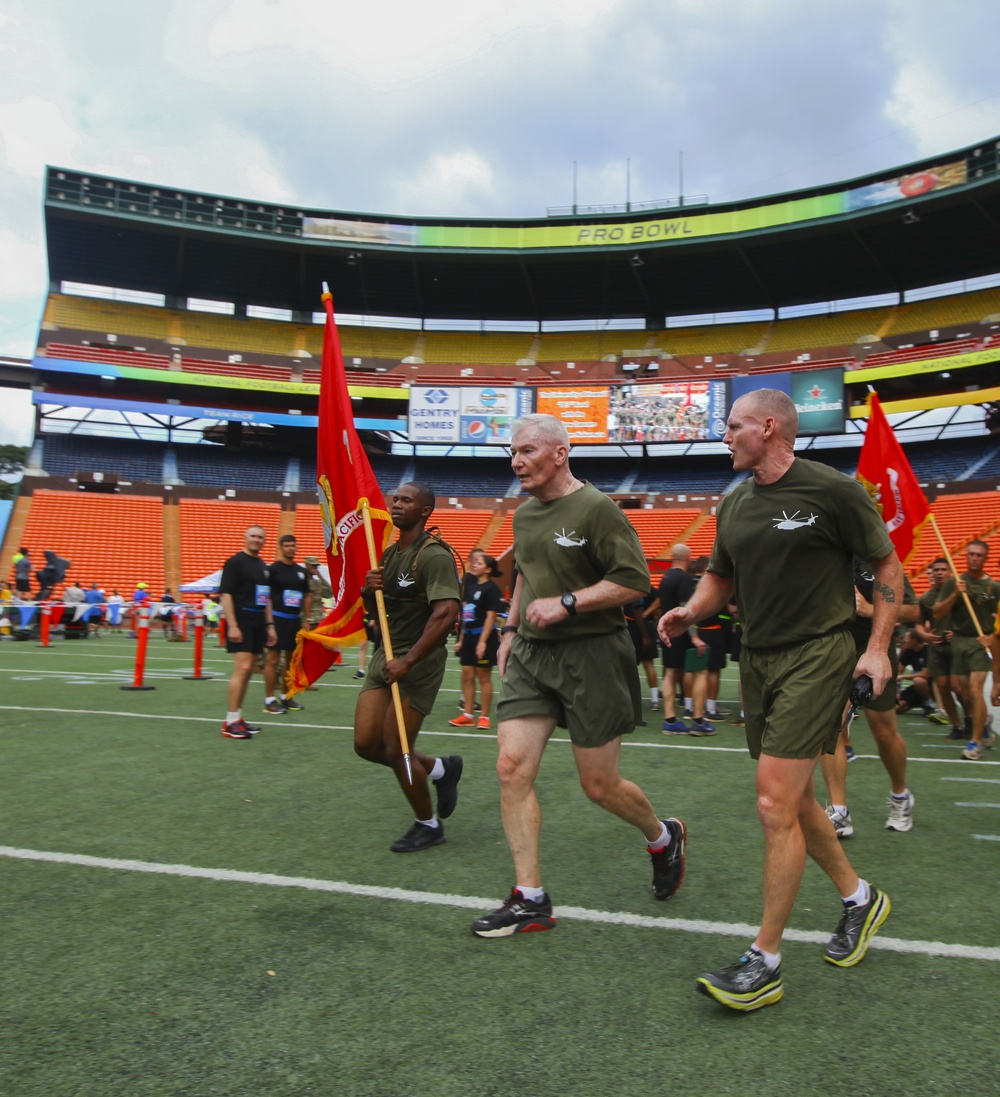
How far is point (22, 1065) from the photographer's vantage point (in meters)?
2.23

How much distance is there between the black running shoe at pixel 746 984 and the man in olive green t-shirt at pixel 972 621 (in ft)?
19.4

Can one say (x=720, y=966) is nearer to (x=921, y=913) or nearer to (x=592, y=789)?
(x=592, y=789)

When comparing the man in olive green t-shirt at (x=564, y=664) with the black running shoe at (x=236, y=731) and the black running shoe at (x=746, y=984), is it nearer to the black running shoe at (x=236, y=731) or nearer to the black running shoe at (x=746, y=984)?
the black running shoe at (x=746, y=984)

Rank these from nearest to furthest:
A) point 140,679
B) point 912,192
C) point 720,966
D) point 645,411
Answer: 1. point 720,966
2. point 140,679
3. point 912,192
4. point 645,411

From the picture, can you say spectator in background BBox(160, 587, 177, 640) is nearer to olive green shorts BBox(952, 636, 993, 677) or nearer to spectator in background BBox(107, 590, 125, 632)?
spectator in background BBox(107, 590, 125, 632)

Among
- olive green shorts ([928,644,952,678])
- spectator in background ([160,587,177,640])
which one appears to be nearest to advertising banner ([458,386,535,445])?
spectator in background ([160,587,177,640])

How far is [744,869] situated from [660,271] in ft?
123

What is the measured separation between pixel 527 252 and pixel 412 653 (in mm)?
35956

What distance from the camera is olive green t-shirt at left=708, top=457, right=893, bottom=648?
113 inches

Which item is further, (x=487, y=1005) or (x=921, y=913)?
(x=921, y=913)

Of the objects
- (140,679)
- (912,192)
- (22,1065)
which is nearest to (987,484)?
(912,192)

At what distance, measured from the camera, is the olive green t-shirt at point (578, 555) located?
3.35 meters

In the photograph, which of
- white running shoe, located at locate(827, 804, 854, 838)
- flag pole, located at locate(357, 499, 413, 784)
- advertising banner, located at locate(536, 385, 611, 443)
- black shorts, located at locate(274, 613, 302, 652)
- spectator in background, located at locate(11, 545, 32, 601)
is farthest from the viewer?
advertising banner, located at locate(536, 385, 611, 443)

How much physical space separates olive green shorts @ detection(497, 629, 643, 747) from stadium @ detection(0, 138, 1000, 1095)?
80 cm
